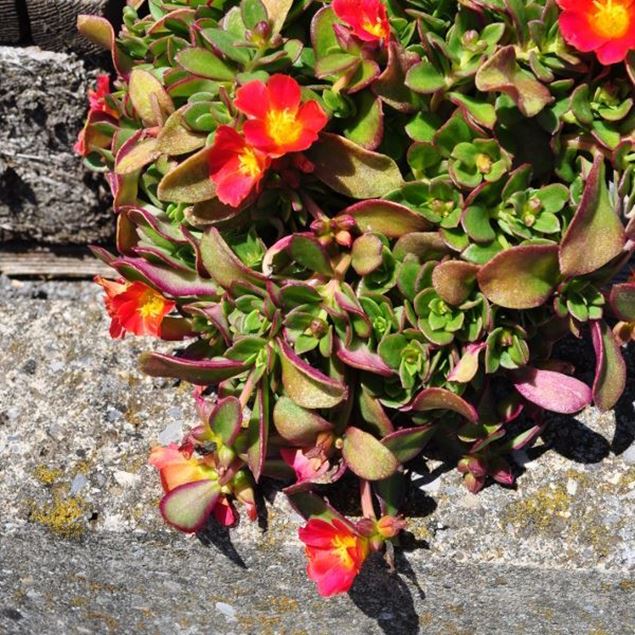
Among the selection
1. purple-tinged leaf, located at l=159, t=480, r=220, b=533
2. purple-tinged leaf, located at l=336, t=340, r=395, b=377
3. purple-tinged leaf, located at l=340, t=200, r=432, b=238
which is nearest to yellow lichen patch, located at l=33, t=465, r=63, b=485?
purple-tinged leaf, located at l=159, t=480, r=220, b=533

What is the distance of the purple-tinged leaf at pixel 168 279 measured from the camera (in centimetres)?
166

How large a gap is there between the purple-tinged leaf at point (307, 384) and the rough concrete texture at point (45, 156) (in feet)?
2.79

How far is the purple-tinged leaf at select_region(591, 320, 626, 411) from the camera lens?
1551 mm

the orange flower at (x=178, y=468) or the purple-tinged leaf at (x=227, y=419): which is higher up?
the purple-tinged leaf at (x=227, y=419)

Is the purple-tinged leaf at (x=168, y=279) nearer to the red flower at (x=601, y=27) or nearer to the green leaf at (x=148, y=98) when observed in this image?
the green leaf at (x=148, y=98)

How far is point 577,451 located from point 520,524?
189mm

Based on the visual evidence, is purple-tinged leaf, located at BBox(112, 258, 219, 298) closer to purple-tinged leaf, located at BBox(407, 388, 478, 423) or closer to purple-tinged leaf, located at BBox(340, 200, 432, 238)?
purple-tinged leaf, located at BBox(340, 200, 432, 238)

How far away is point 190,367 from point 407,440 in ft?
1.24

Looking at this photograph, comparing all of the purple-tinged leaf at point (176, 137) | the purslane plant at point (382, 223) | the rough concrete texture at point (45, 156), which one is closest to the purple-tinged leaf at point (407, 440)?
the purslane plant at point (382, 223)

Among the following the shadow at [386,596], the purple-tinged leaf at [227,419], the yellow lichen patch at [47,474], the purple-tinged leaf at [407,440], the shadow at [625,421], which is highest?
the purple-tinged leaf at [227,419]

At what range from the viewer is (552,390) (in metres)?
1.62

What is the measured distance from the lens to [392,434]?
1.57 meters

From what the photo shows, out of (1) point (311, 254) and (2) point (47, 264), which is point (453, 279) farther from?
(2) point (47, 264)

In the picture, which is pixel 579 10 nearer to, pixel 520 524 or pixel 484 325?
pixel 484 325
